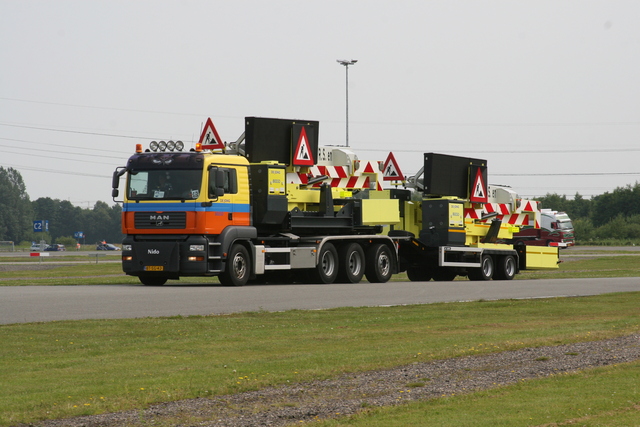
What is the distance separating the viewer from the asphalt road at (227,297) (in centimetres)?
1548

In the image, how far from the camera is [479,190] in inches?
1145

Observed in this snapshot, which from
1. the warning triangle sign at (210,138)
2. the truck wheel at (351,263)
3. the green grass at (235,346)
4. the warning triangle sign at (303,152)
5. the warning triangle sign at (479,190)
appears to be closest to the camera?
the green grass at (235,346)

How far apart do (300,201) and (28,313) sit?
10.4 m

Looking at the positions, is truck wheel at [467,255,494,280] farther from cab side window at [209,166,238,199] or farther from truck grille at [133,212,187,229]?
truck grille at [133,212,187,229]

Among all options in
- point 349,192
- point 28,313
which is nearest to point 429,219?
point 349,192

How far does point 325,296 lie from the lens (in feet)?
64.3

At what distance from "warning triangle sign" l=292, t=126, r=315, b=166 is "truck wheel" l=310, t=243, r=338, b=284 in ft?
7.15

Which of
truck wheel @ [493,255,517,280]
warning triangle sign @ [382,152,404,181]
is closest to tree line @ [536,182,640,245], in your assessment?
truck wheel @ [493,255,517,280]

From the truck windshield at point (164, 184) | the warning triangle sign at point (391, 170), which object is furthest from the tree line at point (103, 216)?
the truck windshield at point (164, 184)

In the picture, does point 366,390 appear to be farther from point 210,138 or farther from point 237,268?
point 210,138

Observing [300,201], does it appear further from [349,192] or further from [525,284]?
[525,284]

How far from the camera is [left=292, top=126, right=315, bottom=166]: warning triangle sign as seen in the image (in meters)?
23.9

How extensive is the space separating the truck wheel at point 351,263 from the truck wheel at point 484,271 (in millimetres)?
5065

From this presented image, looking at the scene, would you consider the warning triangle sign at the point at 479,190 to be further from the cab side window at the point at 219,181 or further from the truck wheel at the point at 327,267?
the cab side window at the point at 219,181
